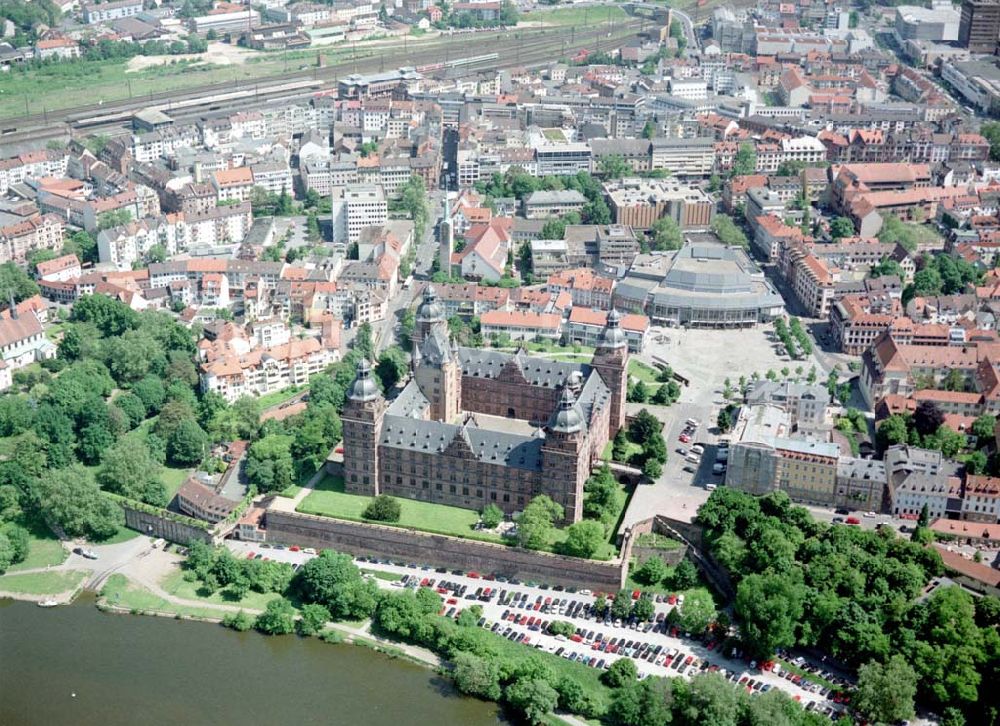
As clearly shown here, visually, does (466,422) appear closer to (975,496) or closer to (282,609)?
(282,609)

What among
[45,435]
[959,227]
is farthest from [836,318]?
[45,435]

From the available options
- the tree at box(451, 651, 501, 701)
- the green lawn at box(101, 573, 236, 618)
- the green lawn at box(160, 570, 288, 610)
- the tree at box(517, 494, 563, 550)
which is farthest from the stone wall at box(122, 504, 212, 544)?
the tree at box(451, 651, 501, 701)

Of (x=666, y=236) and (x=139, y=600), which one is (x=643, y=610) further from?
(x=666, y=236)

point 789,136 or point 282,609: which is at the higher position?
point 789,136

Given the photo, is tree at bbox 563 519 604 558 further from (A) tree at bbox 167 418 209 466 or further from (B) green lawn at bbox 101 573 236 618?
(A) tree at bbox 167 418 209 466

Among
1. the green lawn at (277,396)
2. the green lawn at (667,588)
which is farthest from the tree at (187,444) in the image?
the green lawn at (667,588)

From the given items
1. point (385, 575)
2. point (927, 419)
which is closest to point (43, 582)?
point (385, 575)

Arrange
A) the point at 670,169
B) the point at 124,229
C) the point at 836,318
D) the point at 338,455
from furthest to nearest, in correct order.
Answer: the point at 670,169 → the point at 124,229 → the point at 836,318 → the point at 338,455
